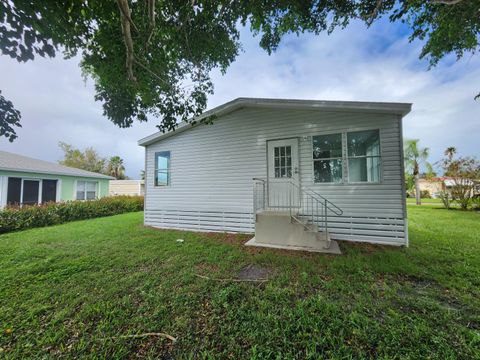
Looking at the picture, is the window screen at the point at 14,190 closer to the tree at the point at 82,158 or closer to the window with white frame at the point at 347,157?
the window with white frame at the point at 347,157

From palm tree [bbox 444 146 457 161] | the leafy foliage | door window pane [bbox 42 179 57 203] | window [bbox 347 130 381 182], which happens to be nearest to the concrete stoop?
window [bbox 347 130 381 182]

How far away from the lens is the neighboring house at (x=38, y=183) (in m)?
9.94

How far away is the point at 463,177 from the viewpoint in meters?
13.0

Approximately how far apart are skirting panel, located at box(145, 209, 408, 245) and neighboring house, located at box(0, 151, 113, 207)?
7849 millimetres

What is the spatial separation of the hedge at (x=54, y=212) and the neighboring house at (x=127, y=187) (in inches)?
282

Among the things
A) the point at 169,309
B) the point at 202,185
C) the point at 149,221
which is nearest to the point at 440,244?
the point at 169,309

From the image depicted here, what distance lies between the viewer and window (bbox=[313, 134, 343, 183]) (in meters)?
5.66

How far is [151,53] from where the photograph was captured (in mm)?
4641

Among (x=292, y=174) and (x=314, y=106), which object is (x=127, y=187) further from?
(x=314, y=106)

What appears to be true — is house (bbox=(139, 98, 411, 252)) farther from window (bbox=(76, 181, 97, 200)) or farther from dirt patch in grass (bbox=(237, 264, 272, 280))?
window (bbox=(76, 181, 97, 200))

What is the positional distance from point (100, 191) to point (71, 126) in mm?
8302

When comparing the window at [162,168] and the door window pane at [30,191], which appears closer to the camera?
the window at [162,168]

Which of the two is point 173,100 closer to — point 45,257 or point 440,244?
point 45,257

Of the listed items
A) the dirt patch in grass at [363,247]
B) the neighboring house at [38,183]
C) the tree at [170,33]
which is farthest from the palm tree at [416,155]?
the neighboring house at [38,183]
